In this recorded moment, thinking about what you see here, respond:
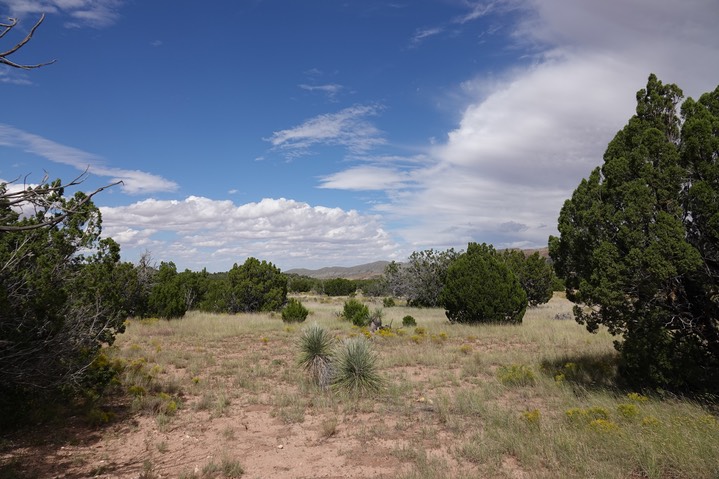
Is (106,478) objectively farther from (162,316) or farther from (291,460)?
(162,316)

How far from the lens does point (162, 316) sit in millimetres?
20625

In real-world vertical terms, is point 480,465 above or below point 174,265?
below

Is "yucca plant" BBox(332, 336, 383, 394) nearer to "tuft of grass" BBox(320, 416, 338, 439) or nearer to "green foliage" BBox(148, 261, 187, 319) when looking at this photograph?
"tuft of grass" BBox(320, 416, 338, 439)

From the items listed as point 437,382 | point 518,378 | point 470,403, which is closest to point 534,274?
point 518,378

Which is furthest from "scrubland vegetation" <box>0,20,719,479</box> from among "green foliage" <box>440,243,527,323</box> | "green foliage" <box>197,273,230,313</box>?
"green foliage" <box>197,273,230,313</box>

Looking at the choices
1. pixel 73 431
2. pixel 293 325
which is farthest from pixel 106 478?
pixel 293 325

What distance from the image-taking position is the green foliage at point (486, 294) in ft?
60.8

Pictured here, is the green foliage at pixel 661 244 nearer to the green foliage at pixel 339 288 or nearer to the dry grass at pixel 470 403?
the dry grass at pixel 470 403

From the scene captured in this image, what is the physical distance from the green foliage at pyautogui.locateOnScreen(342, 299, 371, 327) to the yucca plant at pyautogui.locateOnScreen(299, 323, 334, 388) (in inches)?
345

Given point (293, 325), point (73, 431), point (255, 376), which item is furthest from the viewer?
point (293, 325)

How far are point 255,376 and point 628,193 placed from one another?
360 inches

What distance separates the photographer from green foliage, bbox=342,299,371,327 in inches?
761

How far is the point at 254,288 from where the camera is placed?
84.1ft

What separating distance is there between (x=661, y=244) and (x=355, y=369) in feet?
20.6
